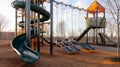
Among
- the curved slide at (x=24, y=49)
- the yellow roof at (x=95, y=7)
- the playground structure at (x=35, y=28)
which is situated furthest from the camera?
the yellow roof at (x=95, y=7)

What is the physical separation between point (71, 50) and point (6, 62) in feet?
26.0

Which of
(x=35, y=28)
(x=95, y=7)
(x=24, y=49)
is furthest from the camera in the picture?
(x=95, y=7)

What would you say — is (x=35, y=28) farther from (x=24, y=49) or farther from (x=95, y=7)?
(x=95, y=7)

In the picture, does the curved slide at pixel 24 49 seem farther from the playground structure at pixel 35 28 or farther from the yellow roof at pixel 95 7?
the yellow roof at pixel 95 7

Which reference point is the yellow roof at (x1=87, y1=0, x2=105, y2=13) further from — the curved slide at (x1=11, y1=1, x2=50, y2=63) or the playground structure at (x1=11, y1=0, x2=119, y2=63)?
the curved slide at (x1=11, y1=1, x2=50, y2=63)

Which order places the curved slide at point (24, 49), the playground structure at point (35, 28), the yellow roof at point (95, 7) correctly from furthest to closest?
the yellow roof at point (95, 7)
the playground structure at point (35, 28)
the curved slide at point (24, 49)

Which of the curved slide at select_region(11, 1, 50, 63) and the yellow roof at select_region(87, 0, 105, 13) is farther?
the yellow roof at select_region(87, 0, 105, 13)

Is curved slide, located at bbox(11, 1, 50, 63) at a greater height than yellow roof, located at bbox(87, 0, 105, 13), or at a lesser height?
lesser

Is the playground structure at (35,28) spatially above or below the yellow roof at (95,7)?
below

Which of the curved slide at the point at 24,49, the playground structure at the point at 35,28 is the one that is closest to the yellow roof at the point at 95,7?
the playground structure at the point at 35,28

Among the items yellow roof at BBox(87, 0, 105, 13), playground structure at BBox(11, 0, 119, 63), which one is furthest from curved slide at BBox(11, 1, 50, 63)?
→ yellow roof at BBox(87, 0, 105, 13)

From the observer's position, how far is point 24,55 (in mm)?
12062

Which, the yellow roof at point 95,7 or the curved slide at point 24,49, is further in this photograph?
the yellow roof at point 95,7

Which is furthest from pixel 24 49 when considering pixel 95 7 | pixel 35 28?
pixel 95 7
